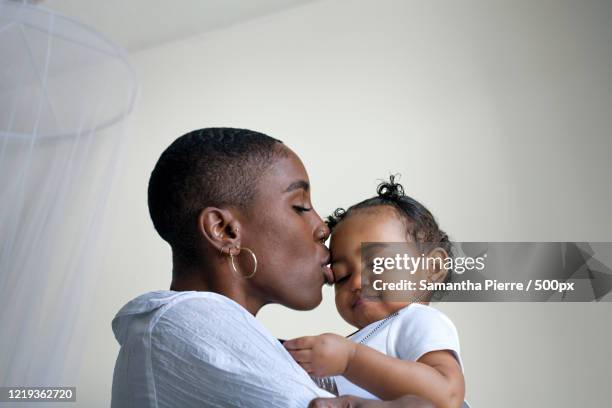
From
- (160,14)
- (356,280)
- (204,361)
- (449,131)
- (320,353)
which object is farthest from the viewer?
(160,14)

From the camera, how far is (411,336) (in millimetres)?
1039

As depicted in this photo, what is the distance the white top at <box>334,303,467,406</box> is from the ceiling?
1778mm

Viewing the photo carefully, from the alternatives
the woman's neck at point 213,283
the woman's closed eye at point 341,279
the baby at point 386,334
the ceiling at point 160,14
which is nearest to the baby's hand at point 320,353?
the baby at point 386,334

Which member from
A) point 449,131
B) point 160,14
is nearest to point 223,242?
point 449,131

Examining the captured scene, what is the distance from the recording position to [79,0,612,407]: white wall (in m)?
1.66

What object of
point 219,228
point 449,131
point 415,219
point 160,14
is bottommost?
point 219,228

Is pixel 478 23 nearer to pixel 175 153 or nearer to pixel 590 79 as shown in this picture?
pixel 590 79

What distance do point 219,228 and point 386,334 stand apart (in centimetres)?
35

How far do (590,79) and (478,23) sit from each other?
0.42 meters

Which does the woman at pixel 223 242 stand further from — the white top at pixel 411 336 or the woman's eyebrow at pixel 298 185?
the white top at pixel 411 336

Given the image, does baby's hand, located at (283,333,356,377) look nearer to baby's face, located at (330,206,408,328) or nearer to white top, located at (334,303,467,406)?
white top, located at (334,303,467,406)

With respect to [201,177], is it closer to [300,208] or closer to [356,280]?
[300,208]

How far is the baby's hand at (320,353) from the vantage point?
2.66 ft

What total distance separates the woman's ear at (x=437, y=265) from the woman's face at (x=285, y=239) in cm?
29
